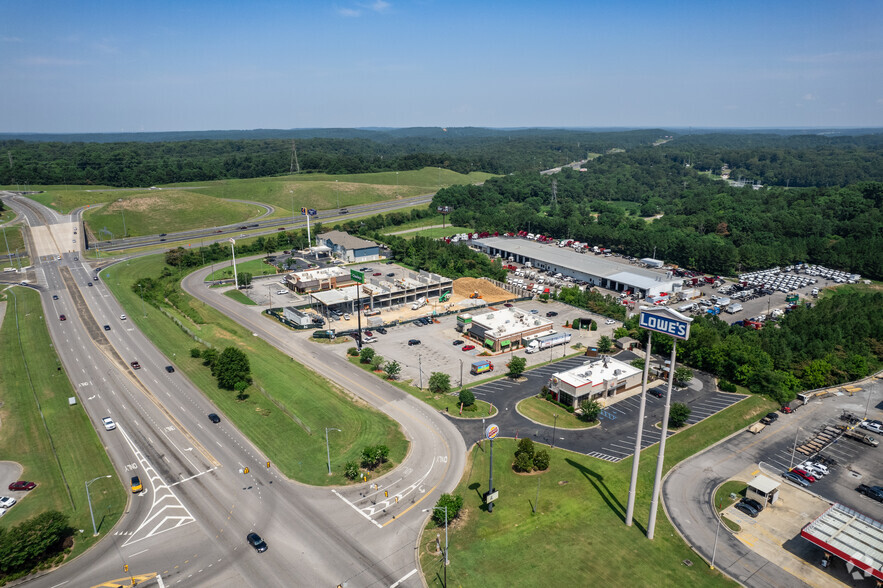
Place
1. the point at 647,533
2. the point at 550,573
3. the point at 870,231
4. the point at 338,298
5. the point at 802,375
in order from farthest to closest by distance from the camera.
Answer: the point at 870,231
the point at 338,298
the point at 802,375
the point at 647,533
the point at 550,573

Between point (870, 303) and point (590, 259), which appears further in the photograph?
point (590, 259)

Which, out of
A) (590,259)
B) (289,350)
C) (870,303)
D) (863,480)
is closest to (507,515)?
(863,480)

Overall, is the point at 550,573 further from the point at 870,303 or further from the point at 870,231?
the point at 870,231

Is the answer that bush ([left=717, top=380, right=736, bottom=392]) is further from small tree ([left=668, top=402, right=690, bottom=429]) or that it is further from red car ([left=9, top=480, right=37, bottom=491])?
red car ([left=9, top=480, right=37, bottom=491])

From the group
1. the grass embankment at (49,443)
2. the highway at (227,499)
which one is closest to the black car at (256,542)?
the highway at (227,499)

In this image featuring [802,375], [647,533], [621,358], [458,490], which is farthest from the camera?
[621,358]

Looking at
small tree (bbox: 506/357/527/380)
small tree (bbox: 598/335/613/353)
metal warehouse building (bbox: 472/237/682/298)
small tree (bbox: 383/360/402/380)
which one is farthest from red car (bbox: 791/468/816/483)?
metal warehouse building (bbox: 472/237/682/298)
